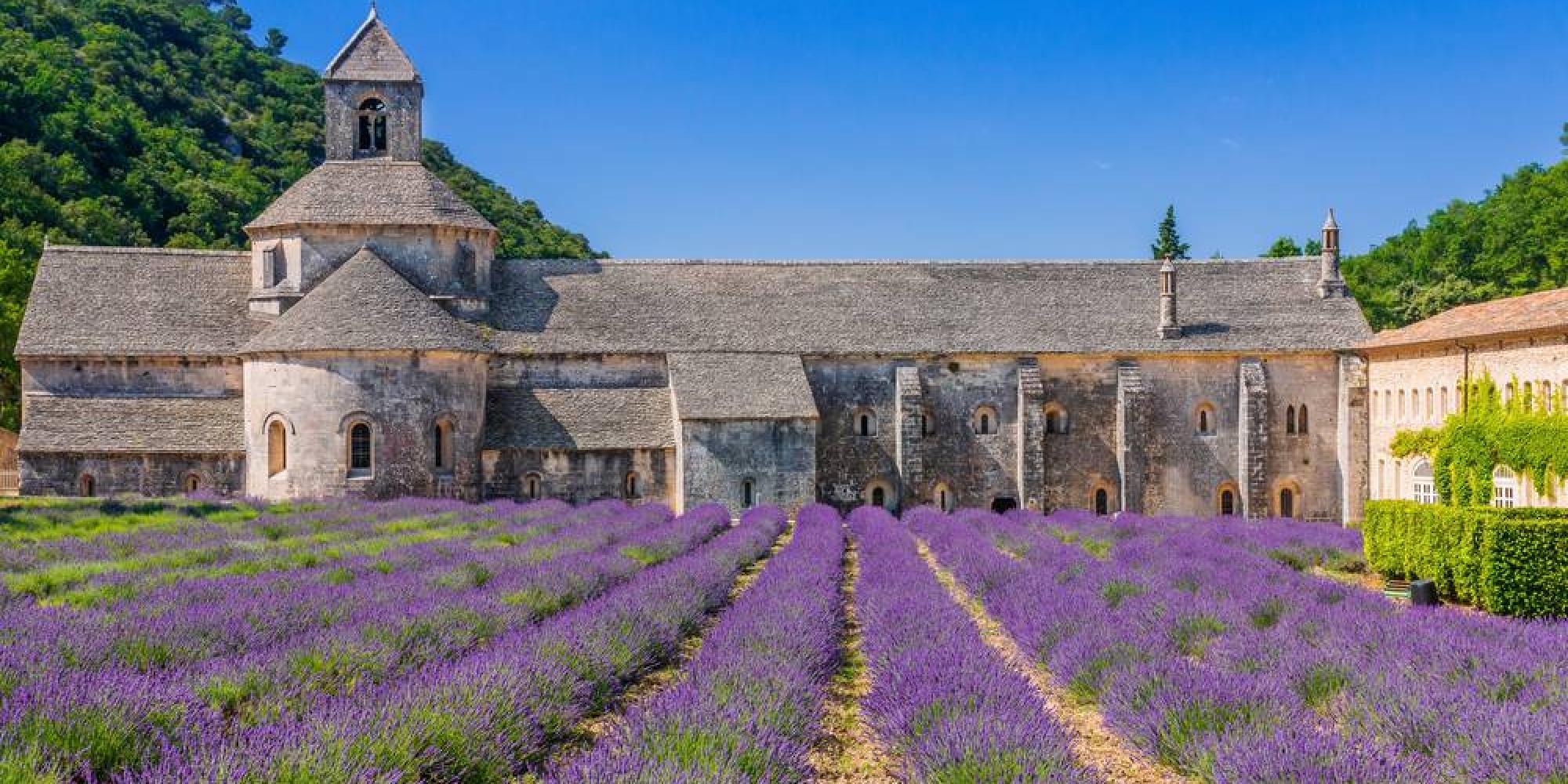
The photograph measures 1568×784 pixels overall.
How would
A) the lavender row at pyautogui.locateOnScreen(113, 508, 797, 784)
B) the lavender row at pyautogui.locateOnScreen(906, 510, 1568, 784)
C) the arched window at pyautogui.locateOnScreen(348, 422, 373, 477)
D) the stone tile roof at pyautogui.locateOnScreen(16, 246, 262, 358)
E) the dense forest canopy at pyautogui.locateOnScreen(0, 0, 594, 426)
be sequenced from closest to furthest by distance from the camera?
the lavender row at pyautogui.locateOnScreen(113, 508, 797, 784), the lavender row at pyautogui.locateOnScreen(906, 510, 1568, 784), the arched window at pyautogui.locateOnScreen(348, 422, 373, 477), the stone tile roof at pyautogui.locateOnScreen(16, 246, 262, 358), the dense forest canopy at pyautogui.locateOnScreen(0, 0, 594, 426)

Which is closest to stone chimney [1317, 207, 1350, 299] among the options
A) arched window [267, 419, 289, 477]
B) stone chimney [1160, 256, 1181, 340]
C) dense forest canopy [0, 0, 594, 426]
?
stone chimney [1160, 256, 1181, 340]

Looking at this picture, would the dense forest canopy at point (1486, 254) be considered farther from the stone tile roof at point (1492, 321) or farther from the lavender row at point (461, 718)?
the lavender row at point (461, 718)

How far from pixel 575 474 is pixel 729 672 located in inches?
978

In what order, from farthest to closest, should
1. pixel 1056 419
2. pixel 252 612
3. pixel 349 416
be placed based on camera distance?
pixel 1056 419, pixel 349 416, pixel 252 612

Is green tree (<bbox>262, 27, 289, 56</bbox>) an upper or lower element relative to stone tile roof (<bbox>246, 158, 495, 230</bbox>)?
upper

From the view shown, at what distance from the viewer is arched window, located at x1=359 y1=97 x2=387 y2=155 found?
3897 cm

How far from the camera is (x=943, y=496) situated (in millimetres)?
36969

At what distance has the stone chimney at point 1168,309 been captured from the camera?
37.4m

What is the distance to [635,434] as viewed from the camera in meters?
34.5

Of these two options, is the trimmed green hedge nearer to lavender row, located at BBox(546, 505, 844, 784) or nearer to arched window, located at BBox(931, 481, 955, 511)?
lavender row, located at BBox(546, 505, 844, 784)

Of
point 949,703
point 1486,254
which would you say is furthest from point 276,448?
point 1486,254

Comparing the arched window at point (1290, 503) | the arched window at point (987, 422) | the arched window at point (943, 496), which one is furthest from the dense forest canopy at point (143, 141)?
the arched window at point (1290, 503)

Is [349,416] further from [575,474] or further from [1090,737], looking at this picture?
[1090,737]

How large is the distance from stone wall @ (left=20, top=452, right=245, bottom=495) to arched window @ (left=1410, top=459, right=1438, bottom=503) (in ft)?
107
